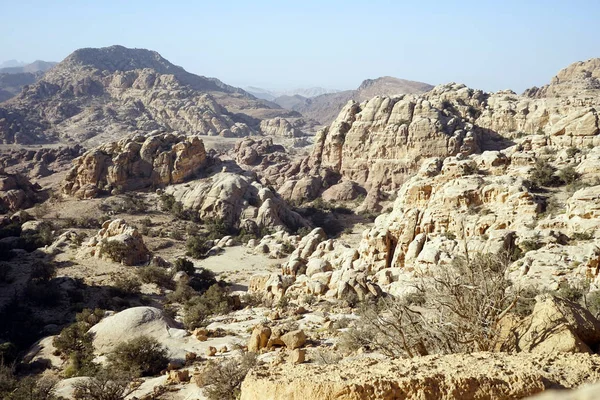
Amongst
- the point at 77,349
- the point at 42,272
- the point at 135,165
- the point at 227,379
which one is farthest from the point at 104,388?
the point at 135,165

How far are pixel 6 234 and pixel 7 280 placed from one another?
8.49 meters

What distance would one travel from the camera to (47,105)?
305 feet

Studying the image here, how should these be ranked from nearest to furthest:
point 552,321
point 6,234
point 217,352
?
point 552,321 → point 217,352 → point 6,234

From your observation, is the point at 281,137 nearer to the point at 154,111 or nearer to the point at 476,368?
the point at 154,111

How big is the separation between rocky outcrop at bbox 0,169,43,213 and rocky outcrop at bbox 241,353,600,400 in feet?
125

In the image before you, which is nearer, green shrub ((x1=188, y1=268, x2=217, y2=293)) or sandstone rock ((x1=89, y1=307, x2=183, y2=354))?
sandstone rock ((x1=89, y1=307, x2=183, y2=354))

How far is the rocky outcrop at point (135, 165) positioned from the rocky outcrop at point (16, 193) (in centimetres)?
273

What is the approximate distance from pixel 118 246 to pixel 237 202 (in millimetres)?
13370

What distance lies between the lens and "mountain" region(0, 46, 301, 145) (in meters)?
82.5

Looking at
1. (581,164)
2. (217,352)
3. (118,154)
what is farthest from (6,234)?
(581,164)

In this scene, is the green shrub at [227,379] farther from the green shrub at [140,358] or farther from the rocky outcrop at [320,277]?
the rocky outcrop at [320,277]

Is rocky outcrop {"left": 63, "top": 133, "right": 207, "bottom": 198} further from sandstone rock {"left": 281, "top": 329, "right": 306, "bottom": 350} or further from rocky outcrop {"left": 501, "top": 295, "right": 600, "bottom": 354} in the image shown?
rocky outcrop {"left": 501, "top": 295, "right": 600, "bottom": 354}

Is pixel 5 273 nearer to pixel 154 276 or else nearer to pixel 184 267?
pixel 154 276

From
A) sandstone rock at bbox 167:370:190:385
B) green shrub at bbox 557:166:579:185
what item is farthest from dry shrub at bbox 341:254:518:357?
green shrub at bbox 557:166:579:185
